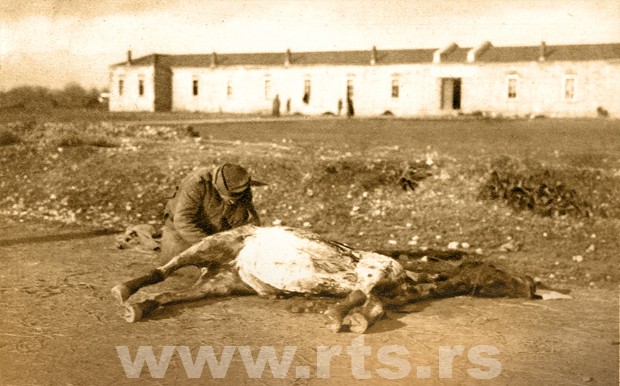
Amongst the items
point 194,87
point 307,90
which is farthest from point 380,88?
point 194,87

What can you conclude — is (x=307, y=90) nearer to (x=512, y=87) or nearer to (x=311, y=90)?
(x=311, y=90)

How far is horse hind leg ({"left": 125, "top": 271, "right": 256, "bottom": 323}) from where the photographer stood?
364cm

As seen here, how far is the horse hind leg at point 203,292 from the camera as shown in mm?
3641

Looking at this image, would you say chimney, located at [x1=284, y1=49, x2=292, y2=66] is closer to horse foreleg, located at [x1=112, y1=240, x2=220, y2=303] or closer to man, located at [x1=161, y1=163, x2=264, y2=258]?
man, located at [x1=161, y1=163, x2=264, y2=258]

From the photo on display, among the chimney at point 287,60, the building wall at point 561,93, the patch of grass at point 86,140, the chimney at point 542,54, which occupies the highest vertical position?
the chimney at point 287,60

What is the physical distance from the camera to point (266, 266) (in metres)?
3.97

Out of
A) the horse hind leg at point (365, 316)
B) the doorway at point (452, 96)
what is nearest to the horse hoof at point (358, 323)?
the horse hind leg at point (365, 316)

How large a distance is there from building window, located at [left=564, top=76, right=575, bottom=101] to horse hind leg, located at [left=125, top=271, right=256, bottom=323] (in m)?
8.06

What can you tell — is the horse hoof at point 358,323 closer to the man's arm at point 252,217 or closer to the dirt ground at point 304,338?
the dirt ground at point 304,338

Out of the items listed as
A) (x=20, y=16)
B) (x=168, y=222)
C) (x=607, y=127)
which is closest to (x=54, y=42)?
(x=20, y=16)

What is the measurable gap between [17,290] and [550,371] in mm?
3445

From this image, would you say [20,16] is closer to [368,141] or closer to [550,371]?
[550,371]

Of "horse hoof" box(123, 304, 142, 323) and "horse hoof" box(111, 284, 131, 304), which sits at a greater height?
"horse hoof" box(111, 284, 131, 304)

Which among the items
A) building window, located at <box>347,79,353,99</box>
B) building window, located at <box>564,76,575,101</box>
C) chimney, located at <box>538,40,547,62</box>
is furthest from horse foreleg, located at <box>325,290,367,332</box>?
building window, located at <box>347,79,353,99</box>
